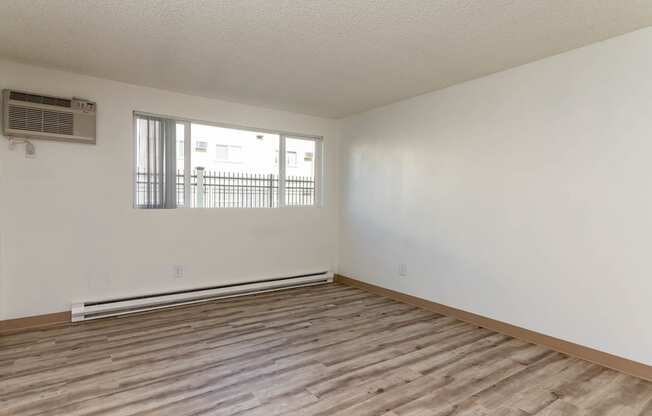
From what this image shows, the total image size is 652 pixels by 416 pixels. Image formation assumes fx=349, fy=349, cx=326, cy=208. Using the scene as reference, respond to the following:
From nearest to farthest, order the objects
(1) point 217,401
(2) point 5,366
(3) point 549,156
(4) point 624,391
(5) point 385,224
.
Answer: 1. (1) point 217,401
2. (4) point 624,391
3. (2) point 5,366
4. (3) point 549,156
5. (5) point 385,224

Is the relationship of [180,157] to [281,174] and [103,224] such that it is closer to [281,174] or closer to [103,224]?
[103,224]

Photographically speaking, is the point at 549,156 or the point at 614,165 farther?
the point at 549,156

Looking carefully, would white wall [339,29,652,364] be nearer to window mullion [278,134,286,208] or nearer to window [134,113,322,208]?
window [134,113,322,208]

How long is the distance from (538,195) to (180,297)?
374 cm

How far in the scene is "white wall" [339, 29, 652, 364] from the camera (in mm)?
2506

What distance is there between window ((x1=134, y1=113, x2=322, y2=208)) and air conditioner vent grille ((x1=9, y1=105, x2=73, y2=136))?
0.65 meters

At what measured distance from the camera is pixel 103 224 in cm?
358

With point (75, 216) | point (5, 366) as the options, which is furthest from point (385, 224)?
point (5, 366)

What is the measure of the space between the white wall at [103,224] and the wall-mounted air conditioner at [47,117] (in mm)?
109

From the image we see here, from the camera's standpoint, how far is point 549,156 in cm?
294

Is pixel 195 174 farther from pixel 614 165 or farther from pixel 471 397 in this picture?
pixel 614 165

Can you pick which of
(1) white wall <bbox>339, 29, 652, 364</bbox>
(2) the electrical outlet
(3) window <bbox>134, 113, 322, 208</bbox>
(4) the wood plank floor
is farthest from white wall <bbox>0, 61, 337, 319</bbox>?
(1) white wall <bbox>339, 29, 652, 364</bbox>

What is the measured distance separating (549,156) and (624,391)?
1.76m

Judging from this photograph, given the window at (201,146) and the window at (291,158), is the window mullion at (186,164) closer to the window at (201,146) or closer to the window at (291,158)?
the window at (201,146)
